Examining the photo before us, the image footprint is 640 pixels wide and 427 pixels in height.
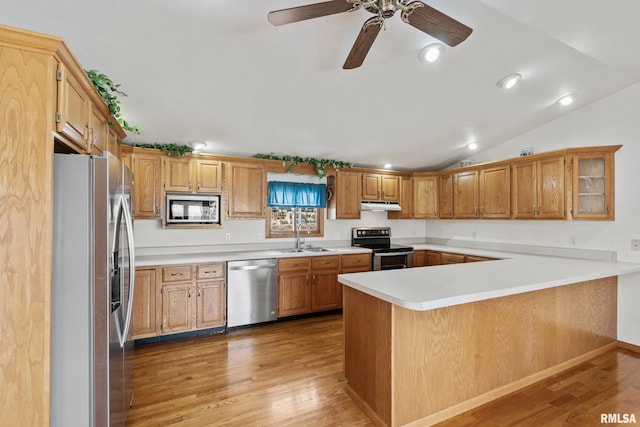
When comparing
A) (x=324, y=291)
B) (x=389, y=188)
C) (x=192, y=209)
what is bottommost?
(x=324, y=291)

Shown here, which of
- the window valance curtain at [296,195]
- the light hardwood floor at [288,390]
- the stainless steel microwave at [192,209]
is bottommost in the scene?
the light hardwood floor at [288,390]

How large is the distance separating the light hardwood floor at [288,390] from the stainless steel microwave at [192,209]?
4.84 ft

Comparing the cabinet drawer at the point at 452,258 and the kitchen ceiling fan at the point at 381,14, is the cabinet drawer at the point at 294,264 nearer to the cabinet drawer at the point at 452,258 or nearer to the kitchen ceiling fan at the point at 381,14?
the cabinet drawer at the point at 452,258

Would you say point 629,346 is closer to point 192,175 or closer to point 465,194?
point 465,194

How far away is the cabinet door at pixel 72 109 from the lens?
4.32 feet

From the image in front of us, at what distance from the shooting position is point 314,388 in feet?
7.97

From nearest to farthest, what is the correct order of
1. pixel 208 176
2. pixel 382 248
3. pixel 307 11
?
pixel 307 11 < pixel 208 176 < pixel 382 248

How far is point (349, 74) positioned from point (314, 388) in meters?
2.74

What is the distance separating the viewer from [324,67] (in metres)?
2.50

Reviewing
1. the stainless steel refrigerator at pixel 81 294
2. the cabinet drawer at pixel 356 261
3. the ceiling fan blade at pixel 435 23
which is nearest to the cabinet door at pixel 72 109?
the stainless steel refrigerator at pixel 81 294

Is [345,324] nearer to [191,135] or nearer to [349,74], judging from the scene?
[349,74]

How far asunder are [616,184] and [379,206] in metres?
2.90

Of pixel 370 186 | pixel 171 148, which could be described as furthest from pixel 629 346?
pixel 171 148

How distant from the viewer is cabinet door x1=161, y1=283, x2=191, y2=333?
335 cm
